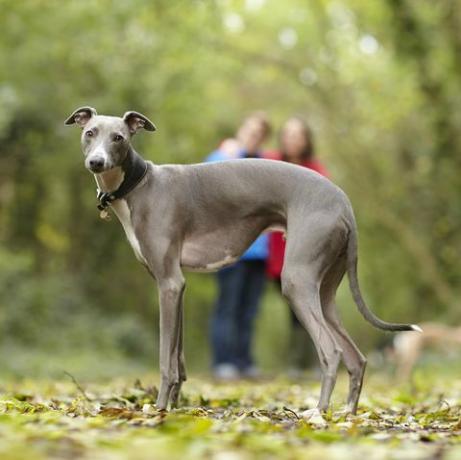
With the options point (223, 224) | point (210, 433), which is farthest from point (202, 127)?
point (210, 433)

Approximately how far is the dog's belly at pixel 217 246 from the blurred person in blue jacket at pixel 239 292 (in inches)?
201

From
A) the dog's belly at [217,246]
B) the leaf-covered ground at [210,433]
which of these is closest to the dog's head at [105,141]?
the dog's belly at [217,246]

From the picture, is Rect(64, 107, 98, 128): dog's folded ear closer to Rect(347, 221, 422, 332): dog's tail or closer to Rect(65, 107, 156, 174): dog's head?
Rect(65, 107, 156, 174): dog's head

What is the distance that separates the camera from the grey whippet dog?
19.3ft

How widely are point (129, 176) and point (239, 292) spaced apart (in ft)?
19.3

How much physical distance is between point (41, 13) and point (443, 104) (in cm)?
901

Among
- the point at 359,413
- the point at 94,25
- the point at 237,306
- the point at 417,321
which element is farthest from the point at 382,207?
the point at 359,413

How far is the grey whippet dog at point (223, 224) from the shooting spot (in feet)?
19.3

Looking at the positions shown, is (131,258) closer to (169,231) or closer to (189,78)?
(189,78)

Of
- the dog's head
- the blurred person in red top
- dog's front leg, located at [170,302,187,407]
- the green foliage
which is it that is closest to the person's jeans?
the blurred person in red top

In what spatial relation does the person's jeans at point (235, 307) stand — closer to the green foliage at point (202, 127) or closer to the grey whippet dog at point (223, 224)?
the green foliage at point (202, 127)

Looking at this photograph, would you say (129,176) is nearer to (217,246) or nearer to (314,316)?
(217,246)

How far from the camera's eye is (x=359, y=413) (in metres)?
6.33

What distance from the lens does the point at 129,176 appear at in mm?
6074
